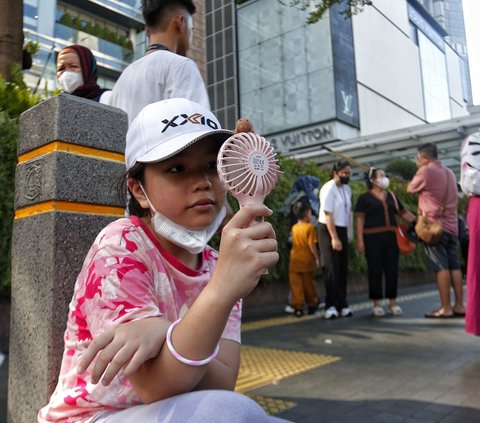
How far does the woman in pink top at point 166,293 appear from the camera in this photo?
3.08ft

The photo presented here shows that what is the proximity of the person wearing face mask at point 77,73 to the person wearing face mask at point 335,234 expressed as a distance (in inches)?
142

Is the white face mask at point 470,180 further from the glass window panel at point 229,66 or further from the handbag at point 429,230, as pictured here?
the glass window panel at point 229,66

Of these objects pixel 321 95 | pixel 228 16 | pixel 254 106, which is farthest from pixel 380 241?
pixel 228 16

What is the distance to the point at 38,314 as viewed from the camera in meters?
1.95

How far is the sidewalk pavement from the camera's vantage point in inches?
99.1

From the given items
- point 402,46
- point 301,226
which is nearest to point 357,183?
point 301,226

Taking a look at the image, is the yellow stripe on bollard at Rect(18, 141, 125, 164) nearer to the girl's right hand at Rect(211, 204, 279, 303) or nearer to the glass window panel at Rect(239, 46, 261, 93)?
the girl's right hand at Rect(211, 204, 279, 303)

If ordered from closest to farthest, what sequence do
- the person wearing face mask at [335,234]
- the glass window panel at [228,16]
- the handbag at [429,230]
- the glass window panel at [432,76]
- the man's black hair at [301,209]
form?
the handbag at [429,230]
the person wearing face mask at [335,234]
the man's black hair at [301,209]
the glass window panel at [228,16]
the glass window panel at [432,76]

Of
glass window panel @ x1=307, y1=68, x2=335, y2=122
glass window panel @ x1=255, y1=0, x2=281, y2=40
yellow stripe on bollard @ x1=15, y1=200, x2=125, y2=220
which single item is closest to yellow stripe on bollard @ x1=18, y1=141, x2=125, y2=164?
yellow stripe on bollard @ x1=15, y1=200, x2=125, y2=220

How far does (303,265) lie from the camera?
255 inches

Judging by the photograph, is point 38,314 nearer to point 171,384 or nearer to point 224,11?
point 171,384

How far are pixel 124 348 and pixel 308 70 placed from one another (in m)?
25.4

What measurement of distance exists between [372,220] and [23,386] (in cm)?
512

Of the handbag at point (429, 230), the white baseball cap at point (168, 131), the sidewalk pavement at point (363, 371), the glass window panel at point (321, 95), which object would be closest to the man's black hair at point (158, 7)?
the white baseball cap at point (168, 131)
